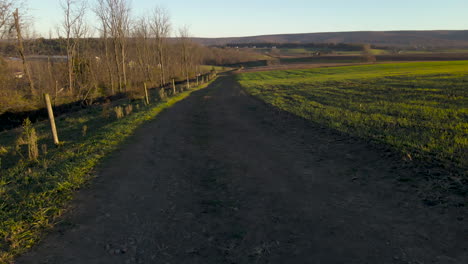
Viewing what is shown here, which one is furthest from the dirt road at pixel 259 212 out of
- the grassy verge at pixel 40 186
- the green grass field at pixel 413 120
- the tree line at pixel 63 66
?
the tree line at pixel 63 66

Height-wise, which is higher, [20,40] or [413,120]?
[20,40]

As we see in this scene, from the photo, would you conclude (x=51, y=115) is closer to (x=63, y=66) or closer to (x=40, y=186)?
(x=40, y=186)

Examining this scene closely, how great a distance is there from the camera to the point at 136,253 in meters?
4.33

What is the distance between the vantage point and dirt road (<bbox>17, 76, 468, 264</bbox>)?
13.9ft

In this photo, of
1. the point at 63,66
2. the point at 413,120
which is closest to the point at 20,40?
the point at 63,66

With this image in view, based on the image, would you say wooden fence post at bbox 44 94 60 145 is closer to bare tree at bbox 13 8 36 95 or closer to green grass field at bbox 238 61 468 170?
green grass field at bbox 238 61 468 170

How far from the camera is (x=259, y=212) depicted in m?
5.52

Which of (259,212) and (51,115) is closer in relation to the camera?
(259,212)

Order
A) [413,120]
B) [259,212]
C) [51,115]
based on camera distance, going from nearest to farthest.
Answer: [259,212], [51,115], [413,120]

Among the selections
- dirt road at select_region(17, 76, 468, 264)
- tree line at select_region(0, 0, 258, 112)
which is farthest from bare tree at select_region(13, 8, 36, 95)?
dirt road at select_region(17, 76, 468, 264)

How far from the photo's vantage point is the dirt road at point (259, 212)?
4.23m

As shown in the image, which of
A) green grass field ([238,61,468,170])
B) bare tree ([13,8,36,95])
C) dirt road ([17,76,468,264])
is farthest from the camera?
bare tree ([13,8,36,95])

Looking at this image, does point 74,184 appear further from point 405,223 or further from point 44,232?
point 405,223

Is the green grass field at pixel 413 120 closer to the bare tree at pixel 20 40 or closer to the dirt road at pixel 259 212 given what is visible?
the dirt road at pixel 259 212
